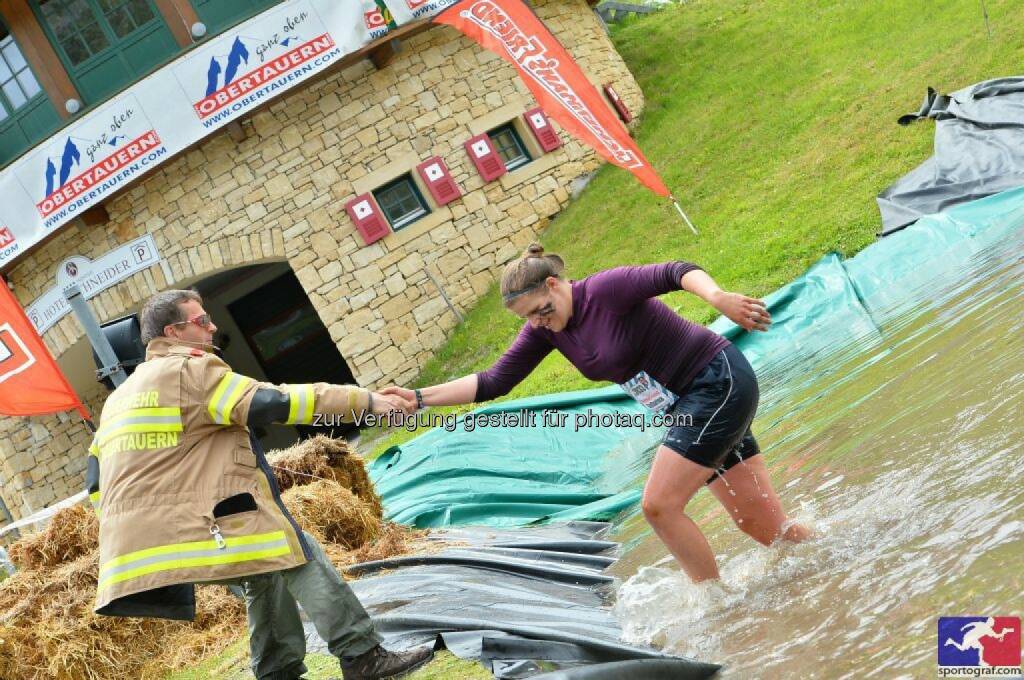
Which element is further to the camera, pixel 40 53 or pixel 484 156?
pixel 484 156

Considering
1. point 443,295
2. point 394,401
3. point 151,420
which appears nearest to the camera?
point 151,420

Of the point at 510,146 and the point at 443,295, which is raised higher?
the point at 510,146

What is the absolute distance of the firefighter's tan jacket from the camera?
4.51 m

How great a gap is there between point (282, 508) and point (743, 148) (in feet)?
46.6

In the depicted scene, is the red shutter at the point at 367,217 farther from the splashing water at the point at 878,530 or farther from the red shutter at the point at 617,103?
the splashing water at the point at 878,530

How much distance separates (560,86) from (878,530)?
1045 cm

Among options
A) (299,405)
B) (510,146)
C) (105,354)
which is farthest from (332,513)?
(510,146)

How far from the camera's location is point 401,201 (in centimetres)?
1872

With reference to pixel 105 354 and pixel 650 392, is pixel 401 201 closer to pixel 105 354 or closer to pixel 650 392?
pixel 105 354

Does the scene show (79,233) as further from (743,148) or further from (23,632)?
(23,632)

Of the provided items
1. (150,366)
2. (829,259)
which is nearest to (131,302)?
(829,259)

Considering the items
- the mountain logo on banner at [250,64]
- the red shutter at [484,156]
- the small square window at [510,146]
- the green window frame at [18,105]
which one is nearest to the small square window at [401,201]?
the red shutter at [484,156]

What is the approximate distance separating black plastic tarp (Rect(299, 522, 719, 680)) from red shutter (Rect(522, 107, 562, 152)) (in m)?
12.0

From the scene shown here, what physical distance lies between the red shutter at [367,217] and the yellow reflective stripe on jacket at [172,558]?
1383 centimetres
